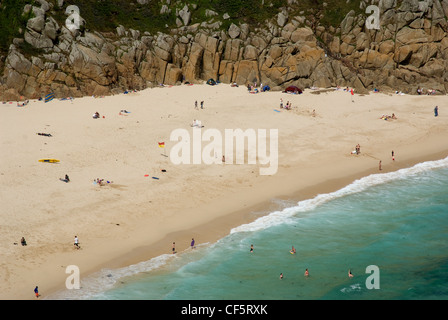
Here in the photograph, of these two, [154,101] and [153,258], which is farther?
[154,101]

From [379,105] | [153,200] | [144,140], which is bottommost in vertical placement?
[153,200]

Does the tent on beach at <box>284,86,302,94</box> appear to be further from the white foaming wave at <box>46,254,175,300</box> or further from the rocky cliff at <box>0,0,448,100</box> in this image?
the white foaming wave at <box>46,254,175,300</box>

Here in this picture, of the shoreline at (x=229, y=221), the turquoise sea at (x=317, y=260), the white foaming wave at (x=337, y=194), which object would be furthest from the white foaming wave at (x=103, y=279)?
the white foaming wave at (x=337, y=194)

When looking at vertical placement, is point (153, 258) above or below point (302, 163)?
below

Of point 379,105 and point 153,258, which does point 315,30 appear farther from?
point 153,258

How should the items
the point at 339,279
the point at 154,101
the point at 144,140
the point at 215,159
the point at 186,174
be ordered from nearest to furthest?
the point at 339,279 < the point at 186,174 < the point at 215,159 < the point at 144,140 < the point at 154,101

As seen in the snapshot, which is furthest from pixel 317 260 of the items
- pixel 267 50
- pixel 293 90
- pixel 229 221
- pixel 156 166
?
pixel 267 50

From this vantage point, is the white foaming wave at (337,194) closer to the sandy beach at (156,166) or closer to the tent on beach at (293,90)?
the sandy beach at (156,166)

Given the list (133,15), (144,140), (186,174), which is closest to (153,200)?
(186,174)
